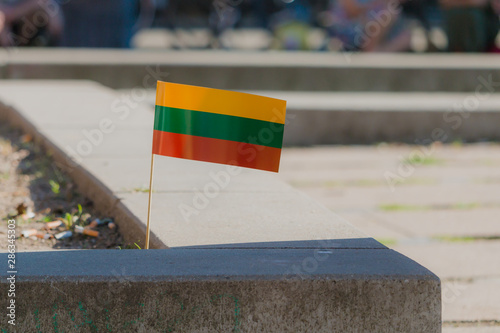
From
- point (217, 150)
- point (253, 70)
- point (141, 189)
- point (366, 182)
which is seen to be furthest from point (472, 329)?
point (253, 70)

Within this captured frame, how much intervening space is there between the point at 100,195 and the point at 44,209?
1.19 ft

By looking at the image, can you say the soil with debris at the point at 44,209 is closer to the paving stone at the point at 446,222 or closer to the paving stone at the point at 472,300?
the paving stone at the point at 472,300

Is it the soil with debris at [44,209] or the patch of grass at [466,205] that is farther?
the patch of grass at [466,205]

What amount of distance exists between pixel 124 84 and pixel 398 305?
7.95m

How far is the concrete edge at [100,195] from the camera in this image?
3435mm

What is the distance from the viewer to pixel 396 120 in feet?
28.7

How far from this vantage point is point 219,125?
306 cm

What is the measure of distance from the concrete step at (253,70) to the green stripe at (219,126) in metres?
6.97

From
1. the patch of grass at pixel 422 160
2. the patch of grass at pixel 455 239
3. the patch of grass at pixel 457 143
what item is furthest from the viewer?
the patch of grass at pixel 457 143

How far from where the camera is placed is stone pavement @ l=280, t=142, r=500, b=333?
404 centimetres

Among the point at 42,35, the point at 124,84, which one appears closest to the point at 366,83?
the point at 124,84

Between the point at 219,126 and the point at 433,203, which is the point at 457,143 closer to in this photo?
the point at 433,203

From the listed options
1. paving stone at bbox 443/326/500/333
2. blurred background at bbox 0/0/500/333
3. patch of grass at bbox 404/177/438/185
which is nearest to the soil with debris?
blurred background at bbox 0/0/500/333

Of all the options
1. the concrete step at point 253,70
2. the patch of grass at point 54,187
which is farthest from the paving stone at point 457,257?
the concrete step at point 253,70
